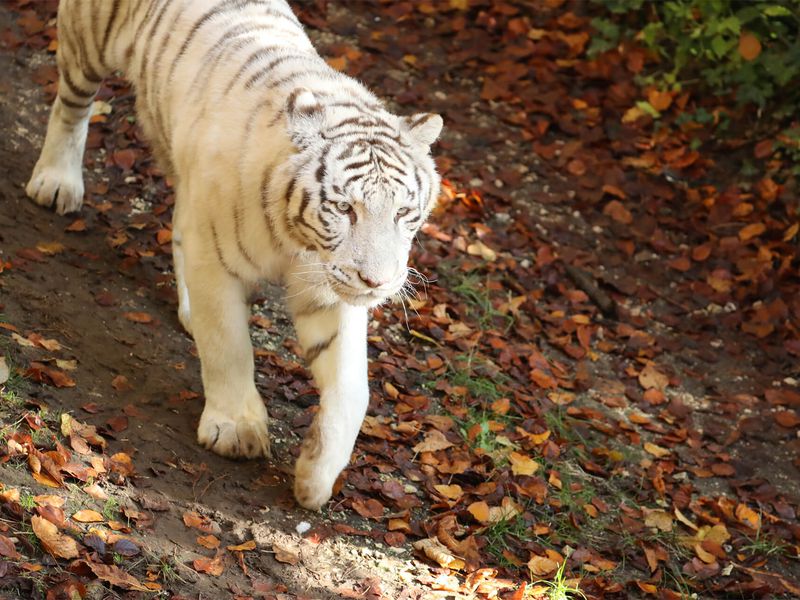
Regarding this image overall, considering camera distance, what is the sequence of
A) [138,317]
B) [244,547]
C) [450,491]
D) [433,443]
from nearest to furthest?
[244,547] → [450,491] → [433,443] → [138,317]

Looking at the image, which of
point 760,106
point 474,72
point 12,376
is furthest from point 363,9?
point 12,376

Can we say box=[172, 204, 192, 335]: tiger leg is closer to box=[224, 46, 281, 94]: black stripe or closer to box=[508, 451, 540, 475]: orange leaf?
box=[224, 46, 281, 94]: black stripe

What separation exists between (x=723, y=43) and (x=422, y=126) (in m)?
3.85

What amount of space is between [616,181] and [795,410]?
1.89 meters

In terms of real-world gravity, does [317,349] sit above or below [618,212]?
above

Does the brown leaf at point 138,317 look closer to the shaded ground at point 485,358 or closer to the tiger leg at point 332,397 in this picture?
the shaded ground at point 485,358

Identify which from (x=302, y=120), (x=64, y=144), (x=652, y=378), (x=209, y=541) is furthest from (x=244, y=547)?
(x=652, y=378)

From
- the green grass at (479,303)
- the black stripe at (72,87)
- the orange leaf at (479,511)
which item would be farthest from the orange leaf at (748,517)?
the black stripe at (72,87)

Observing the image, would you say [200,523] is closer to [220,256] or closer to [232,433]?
[232,433]

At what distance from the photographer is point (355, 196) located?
130 inches

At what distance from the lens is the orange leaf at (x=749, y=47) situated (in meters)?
6.66

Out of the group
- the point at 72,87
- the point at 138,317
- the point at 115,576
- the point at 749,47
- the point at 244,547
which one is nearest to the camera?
the point at 115,576

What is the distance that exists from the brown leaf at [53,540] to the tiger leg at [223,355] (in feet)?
2.93

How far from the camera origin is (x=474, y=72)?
7348mm
